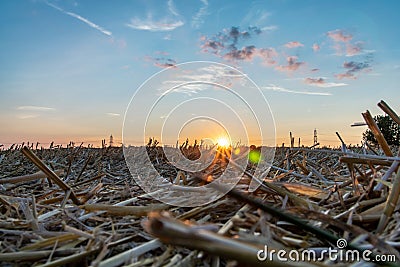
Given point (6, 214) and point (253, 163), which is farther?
point (253, 163)

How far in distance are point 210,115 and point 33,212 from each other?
62.8 inches

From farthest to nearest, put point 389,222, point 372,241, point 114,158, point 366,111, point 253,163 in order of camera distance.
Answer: point 114,158 < point 253,163 < point 366,111 < point 389,222 < point 372,241

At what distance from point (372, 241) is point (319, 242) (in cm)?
25

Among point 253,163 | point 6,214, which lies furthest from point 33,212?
point 253,163

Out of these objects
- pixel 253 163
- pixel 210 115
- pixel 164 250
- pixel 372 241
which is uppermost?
pixel 210 115

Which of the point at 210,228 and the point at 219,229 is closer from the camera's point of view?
the point at 210,228

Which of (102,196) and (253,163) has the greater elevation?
(253,163)

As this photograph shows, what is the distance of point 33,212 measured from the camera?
2.36 meters

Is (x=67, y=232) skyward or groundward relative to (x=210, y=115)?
groundward

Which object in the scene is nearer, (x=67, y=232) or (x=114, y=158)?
(x=67, y=232)

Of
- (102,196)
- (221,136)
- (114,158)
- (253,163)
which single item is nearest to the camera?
(102,196)

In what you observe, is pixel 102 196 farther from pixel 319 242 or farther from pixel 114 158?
pixel 114 158

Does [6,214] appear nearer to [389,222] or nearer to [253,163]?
[389,222]

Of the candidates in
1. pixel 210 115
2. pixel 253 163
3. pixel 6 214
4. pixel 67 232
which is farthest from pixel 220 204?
pixel 253 163
